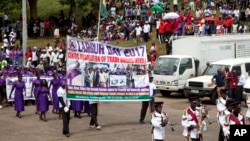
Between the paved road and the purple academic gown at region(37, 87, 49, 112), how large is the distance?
462 millimetres

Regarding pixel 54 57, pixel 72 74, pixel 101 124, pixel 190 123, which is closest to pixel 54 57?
pixel 54 57

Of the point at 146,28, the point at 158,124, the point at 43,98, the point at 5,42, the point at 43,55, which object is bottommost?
the point at 158,124

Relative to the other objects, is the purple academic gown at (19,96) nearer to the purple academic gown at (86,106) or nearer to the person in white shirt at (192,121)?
the purple academic gown at (86,106)

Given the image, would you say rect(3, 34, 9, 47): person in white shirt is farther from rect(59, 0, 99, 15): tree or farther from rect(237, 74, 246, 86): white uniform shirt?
rect(237, 74, 246, 86): white uniform shirt

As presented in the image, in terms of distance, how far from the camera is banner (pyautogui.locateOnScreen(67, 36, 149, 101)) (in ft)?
59.6

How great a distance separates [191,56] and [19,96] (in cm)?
965

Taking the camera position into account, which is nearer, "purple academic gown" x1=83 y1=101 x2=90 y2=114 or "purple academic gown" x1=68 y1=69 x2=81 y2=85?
"purple academic gown" x1=68 y1=69 x2=81 y2=85

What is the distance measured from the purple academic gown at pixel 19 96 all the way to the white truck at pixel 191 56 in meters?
7.65

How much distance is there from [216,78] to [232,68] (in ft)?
5.96

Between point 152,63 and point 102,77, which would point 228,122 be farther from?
point 152,63

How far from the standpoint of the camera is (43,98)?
20.6 meters

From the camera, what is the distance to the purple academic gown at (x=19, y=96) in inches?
836

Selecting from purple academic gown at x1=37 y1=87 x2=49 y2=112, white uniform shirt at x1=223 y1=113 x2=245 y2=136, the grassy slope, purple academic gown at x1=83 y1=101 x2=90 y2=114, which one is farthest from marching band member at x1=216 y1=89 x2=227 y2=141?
the grassy slope

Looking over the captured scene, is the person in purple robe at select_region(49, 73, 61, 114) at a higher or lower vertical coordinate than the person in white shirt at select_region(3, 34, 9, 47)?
lower
